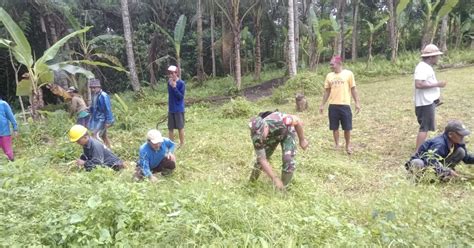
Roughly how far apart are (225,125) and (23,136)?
406 cm

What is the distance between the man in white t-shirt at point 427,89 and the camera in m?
5.45

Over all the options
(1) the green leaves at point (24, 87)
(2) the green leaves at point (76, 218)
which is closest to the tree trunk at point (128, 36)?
(1) the green leaves at point (24, 87)

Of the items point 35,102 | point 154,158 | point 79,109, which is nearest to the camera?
point 154,158

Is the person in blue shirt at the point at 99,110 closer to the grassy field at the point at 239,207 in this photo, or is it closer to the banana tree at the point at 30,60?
the grassy field at the point at 239,207

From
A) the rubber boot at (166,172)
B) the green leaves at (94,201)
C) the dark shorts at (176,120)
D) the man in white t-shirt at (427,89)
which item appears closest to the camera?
the green leaves at (94,201)

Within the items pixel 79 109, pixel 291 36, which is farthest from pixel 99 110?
pixel 291 36

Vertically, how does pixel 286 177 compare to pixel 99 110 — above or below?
below

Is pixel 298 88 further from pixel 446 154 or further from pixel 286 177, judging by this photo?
pixel 286 177

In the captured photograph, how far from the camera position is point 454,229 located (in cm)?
301

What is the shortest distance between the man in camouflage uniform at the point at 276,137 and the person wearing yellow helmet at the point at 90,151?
202 cm

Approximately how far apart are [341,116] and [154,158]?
297 centimetres

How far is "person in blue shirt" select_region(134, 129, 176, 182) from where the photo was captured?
4748mm

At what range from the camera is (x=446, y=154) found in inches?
175

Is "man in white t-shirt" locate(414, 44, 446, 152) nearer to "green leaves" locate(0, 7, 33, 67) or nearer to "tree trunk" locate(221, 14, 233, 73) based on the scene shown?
"green leaves" locate(0, 7, 33, 67)
